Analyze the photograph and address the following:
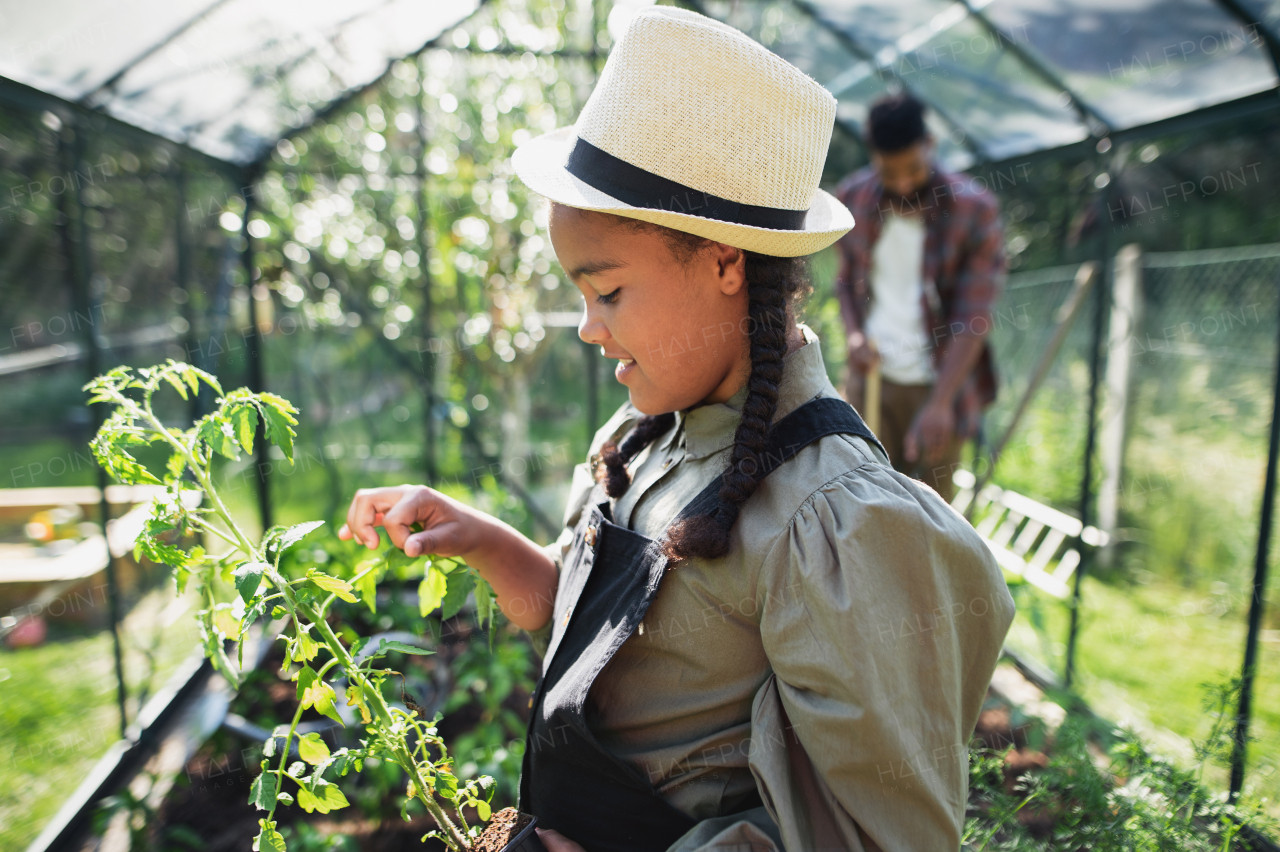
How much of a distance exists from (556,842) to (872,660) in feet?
2.01

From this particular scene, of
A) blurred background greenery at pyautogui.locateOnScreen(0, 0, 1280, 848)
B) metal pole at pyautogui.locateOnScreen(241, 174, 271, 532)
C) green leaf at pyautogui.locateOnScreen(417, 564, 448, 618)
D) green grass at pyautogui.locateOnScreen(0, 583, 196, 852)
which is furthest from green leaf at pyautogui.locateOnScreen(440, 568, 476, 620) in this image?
metal pole at pyautogui.locateOnScreen(241, 174, 271, 532)

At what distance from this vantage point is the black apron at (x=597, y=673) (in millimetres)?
1105

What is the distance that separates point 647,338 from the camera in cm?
113

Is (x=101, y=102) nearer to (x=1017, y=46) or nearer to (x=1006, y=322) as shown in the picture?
(x=1017, y=46)

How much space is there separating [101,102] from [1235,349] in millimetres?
5852

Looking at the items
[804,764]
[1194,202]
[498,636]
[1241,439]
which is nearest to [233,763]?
[498,636]

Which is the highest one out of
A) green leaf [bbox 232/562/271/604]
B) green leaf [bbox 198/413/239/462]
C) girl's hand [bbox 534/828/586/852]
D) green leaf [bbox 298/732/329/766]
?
green leaf [bbox 198/413/239/462]

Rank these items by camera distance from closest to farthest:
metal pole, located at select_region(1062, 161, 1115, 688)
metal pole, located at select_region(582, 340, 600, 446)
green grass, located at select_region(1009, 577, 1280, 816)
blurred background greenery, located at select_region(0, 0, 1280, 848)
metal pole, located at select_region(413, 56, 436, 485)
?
green grass, located at select_region(1009, 577, 1280, 816) < metal pole, located at select_region(1062, 161, 1115, 688) < blurred background greenery, located at select_region(0, 0, 1280, 848) < metal pole, located at select_region(413, 56, 436, 485) < metal pole, located at select_region(582, 340, 600, 446)

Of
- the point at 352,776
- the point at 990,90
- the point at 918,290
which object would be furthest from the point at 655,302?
the point at 990,90

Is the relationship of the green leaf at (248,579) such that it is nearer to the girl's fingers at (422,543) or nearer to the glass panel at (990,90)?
the girl's fingers at (422,543)

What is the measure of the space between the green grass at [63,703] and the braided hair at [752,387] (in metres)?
2.13

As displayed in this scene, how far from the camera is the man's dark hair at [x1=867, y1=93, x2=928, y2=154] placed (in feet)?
9.68

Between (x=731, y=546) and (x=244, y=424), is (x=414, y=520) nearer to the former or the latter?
(x=244, y=424)

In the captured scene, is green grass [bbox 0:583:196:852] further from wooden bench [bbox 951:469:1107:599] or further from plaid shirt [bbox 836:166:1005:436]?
wooden bench [bbox 951:469:1107:599]
